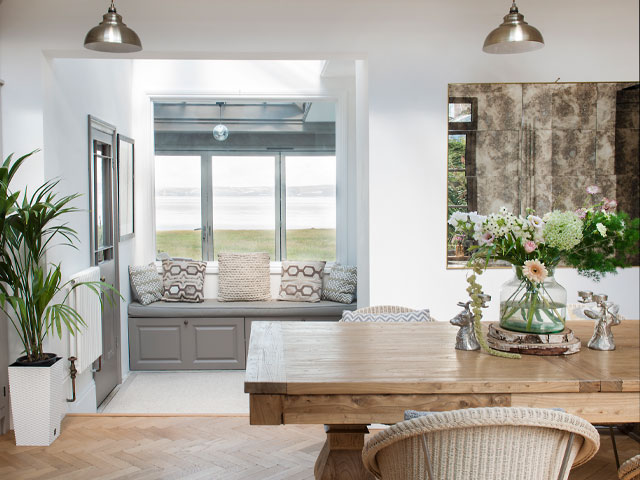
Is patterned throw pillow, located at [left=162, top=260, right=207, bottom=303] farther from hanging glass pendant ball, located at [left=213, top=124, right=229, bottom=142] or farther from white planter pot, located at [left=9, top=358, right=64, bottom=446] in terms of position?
white planter pot, located at [left=9, top=358, right=64, bottom=446]

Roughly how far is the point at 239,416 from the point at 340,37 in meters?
2.42

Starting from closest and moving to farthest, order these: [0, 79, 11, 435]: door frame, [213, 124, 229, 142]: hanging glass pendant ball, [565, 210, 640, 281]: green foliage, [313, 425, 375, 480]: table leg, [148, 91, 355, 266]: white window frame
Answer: [313, 425, 375, 480]: table leg → [565, 210, 640, 281]: green foliage → [0, 79, 11, 435]: door frame → [148, 91, 355, 266]: white window frame → [213, 124, 229, 142]: hanging glass pendant ball

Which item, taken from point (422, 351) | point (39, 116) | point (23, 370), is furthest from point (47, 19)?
point (422, 351)

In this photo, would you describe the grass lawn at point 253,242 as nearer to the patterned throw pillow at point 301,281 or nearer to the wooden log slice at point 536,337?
the patterned throw pillow at point 301,281

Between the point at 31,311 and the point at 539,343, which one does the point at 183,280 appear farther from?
the point at 539,343

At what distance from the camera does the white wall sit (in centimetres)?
403

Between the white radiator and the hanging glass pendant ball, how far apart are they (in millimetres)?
2282

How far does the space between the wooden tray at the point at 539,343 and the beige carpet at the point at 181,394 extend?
2547mm

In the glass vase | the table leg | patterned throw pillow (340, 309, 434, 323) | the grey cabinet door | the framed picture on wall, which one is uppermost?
the framed picture on wall

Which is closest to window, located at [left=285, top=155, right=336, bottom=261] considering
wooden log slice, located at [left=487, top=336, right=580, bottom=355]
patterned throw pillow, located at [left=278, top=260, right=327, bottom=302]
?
patterned throw pillow, located at [left=278, top=260, right=327, bottom=302]

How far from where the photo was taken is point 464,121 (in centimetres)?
420

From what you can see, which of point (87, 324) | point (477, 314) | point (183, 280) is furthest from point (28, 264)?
point (183, 280)

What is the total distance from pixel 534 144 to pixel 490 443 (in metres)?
2.93

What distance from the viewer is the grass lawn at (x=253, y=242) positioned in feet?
21.5
